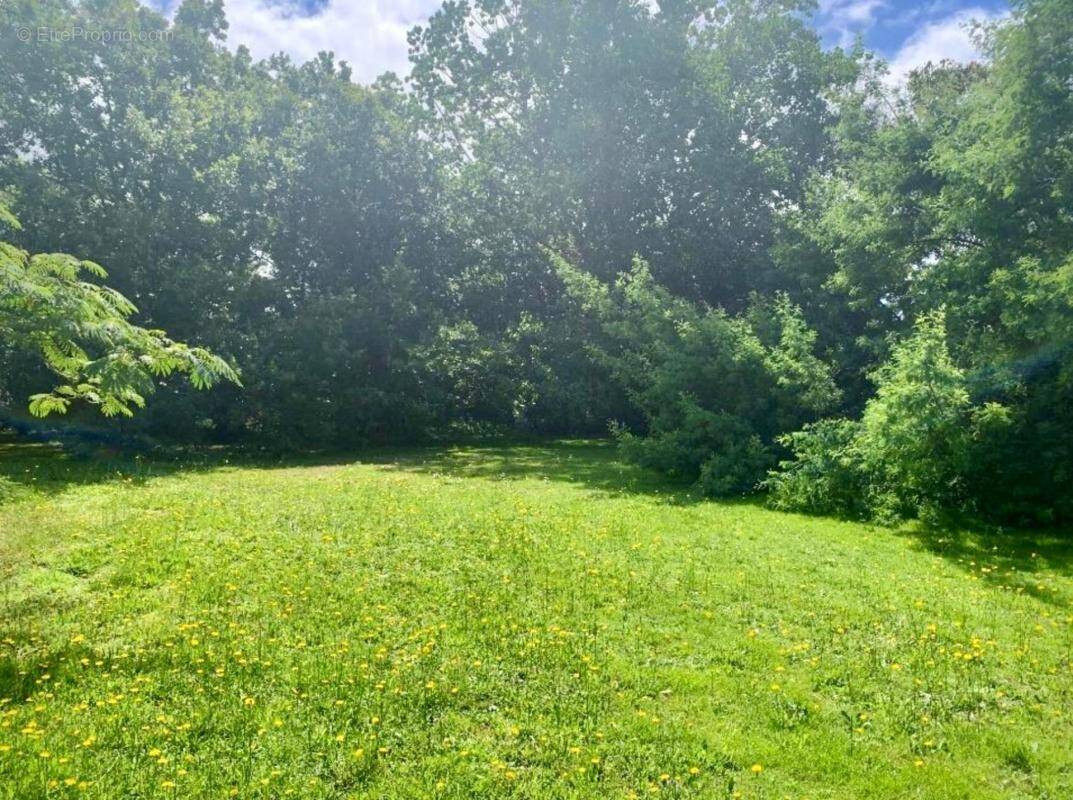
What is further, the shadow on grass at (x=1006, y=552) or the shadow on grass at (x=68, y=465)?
the shadow on grass at (x=68, y=465)

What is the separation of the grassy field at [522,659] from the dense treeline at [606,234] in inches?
116

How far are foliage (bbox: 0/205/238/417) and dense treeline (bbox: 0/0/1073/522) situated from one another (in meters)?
9.48

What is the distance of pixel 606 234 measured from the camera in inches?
1026

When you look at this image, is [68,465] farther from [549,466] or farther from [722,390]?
[722,390]

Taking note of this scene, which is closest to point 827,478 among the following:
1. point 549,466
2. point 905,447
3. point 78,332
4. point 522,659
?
point 905,447

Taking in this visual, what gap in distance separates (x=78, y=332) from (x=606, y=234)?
72.2 feet

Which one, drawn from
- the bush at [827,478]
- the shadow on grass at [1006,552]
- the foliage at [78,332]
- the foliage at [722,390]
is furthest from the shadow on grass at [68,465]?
the shadow on grass at [1006,552]

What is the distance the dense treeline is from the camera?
38.3 ft

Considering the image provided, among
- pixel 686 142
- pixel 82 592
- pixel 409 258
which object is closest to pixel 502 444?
pixel 409 258

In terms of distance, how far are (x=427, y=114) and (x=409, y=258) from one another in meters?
6.33

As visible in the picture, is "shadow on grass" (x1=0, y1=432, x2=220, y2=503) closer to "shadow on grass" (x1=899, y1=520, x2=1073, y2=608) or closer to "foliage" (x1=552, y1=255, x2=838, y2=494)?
"foliage" (x1=552, y1=255, x2=838, y2=494)

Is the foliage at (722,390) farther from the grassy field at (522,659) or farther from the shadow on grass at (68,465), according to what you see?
the shadow on grass at (68,465)

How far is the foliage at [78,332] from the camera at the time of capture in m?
5.39

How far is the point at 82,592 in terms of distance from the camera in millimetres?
7309
